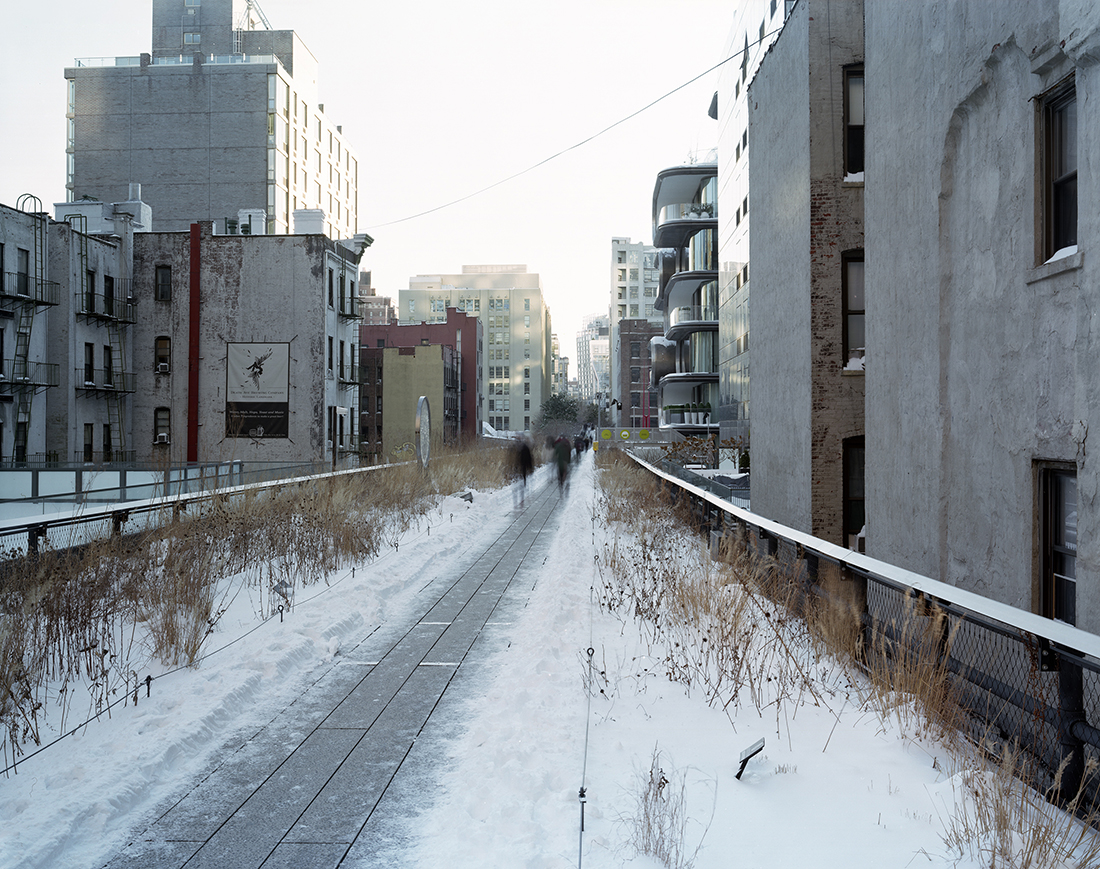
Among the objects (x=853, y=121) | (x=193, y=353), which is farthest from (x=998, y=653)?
(x=193, y=353)

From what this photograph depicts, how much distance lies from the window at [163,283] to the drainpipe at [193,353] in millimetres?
1127

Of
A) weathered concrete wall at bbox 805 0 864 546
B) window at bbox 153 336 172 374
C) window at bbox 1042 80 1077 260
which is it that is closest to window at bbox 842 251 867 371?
weathered concrete wall at bbox 805 0 864 546

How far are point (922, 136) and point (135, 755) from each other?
31.0ft

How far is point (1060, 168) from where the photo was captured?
6949 mm

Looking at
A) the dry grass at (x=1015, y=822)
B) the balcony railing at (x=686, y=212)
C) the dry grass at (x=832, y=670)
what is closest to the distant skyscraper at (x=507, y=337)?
the balcony railing at (x=686, y=212)

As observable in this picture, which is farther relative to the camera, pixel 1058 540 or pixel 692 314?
pixel 692 314

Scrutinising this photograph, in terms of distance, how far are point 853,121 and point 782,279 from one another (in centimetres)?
317

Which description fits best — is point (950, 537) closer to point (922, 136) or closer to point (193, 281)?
point (922, 136)

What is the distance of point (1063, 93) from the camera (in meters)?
6.85

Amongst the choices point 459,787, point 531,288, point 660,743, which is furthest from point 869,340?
point 531,288

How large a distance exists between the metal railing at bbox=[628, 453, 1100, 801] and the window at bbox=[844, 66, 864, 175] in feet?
31.7

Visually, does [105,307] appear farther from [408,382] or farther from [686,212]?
[408,382]

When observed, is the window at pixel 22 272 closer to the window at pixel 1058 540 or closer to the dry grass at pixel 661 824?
the dry grass at pixel 661 824

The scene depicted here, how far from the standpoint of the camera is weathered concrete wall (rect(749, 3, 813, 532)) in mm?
14922
